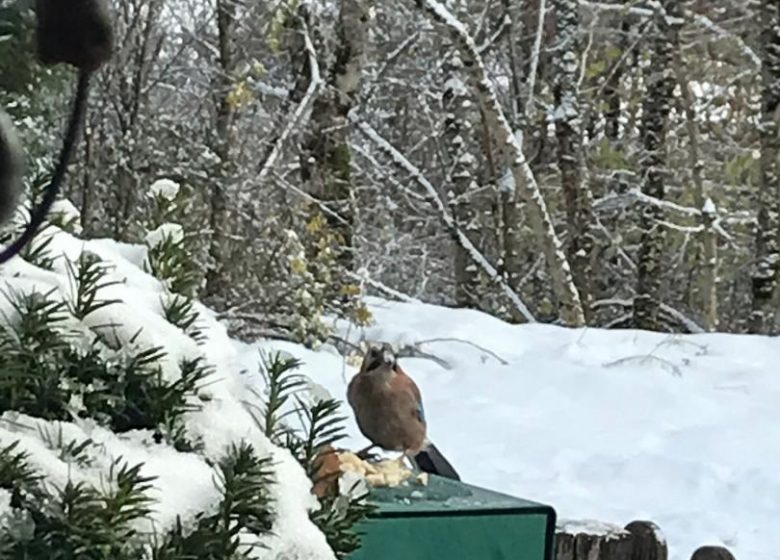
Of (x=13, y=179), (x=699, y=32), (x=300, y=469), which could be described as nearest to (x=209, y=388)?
(x=300, y=469)

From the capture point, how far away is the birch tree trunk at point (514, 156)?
8.17 metres

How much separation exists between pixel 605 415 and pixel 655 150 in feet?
17.6

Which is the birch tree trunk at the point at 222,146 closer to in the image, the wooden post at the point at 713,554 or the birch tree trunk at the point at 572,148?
the birch tree trunk at the point at 572,148

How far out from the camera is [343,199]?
8.57m

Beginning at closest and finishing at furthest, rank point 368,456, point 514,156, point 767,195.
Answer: point 368,456 < point 514,156 < point 767,195

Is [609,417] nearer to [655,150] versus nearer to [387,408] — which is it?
[387,408]

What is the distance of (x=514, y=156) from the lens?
883cm

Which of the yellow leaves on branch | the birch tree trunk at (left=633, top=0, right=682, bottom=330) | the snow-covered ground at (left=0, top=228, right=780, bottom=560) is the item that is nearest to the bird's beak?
the snow-covered ground at (left=0, top=228, right=780, bottom=560)

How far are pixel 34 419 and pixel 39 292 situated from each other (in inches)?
6.1

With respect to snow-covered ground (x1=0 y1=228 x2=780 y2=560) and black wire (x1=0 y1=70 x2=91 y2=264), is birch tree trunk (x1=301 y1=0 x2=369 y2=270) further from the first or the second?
black wire (x1=0 y1=70 x2=91 y2=264)

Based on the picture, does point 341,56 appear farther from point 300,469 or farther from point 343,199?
point 300,469

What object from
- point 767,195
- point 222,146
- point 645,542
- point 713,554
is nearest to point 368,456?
point 645,542

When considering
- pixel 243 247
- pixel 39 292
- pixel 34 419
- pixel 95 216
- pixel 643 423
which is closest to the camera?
pixel 34 419

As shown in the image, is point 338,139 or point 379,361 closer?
point 379,361
